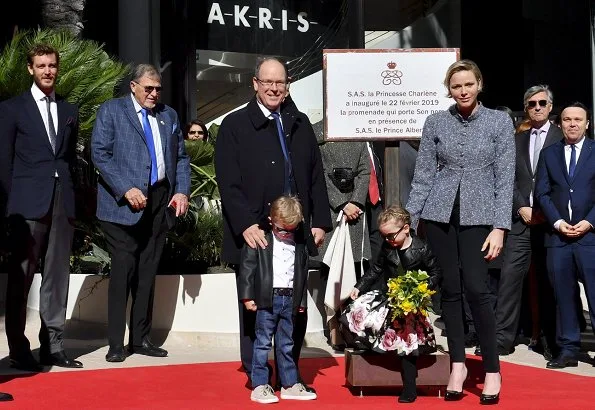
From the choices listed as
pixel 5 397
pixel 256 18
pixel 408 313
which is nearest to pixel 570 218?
pixel 408 313

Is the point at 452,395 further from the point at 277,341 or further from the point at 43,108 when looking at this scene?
the point at 43,108

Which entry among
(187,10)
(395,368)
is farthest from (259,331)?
(187,10)

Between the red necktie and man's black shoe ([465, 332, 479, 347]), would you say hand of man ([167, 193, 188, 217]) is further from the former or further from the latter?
man's black shoe ([465, 332, 479, 347])

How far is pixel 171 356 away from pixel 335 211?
1.66m

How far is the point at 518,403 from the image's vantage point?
21.5 feet

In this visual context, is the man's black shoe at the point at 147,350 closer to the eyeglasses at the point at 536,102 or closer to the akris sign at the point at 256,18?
the eyeglasses at the point at 536,102

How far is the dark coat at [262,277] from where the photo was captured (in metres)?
6.59

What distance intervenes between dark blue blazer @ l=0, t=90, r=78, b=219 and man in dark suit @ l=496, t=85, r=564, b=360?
3280 mm

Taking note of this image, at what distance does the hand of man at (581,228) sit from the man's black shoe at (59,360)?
3.45 m

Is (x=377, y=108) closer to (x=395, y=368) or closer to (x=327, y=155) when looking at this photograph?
(x=327, y=155)

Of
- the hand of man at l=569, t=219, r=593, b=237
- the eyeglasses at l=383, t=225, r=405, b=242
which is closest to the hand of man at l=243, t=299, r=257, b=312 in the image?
the eyeglasses at l=383, t=225, r=405, b=242

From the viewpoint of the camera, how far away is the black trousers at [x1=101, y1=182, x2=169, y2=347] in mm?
8078

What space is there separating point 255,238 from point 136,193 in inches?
59.4

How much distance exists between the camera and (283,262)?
667cm
